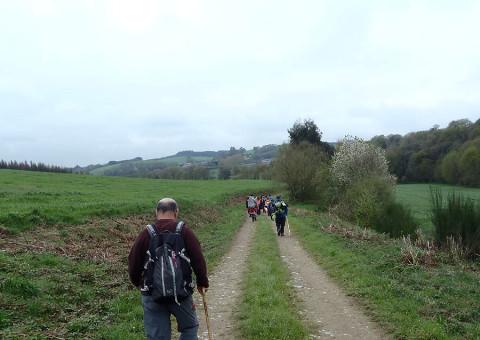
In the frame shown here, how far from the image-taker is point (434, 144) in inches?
3925

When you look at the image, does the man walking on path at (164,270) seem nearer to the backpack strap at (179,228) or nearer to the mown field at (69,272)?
the backpack strap at (179,228)

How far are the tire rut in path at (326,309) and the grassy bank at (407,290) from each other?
0.29m

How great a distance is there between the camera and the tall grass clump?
53.7 feet

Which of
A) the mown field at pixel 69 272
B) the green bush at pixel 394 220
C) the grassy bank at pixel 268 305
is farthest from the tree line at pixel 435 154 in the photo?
the grassy bank at pixel 268 305

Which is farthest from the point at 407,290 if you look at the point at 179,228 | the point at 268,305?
the point at 179,228

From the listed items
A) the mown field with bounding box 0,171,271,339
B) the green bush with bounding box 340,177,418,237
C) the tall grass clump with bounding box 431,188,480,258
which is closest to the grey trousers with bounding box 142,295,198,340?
the mown field with bounding box 0,171,271,339

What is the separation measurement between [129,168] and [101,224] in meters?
145

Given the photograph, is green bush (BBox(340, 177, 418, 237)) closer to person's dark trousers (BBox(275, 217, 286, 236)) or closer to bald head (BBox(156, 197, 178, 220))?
person's dark trousers (BBox(275, 217, 286, 236))

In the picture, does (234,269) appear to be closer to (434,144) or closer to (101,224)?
(101,224)

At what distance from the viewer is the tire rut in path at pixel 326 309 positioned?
784 centimetres

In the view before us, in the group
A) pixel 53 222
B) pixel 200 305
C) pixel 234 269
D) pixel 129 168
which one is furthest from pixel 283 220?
pixel 129 168

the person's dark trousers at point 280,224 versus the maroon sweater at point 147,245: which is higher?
the maroon sweater at point 147,245

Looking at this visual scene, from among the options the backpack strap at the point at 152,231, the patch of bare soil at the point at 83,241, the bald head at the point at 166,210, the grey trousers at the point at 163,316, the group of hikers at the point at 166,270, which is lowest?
the patch of bare soil at the point at 83,241

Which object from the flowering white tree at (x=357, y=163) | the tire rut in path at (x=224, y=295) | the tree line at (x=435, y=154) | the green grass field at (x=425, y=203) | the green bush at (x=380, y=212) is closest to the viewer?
the tire rut in path at (x=224, y=295)
